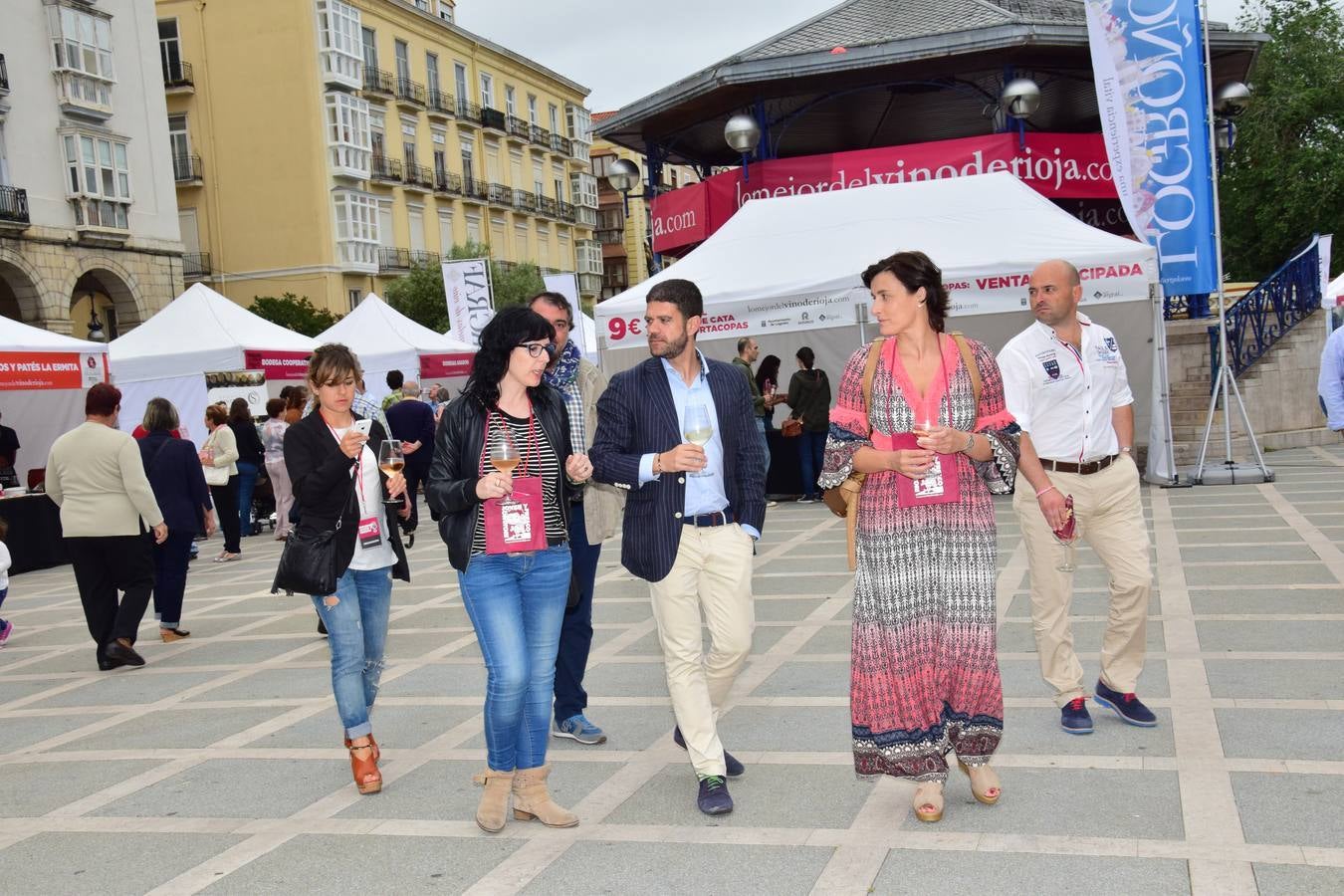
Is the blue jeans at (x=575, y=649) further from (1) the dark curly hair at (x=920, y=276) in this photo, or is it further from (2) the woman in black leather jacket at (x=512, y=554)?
(1) the dark curly hair at (x=920, y=276)

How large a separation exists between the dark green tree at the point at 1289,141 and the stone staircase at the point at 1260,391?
1952 cm

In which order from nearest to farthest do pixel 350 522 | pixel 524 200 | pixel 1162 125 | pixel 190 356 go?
pixel 350 522 → pixel 1162 125 → pixel 190 356 → pixel 524 200

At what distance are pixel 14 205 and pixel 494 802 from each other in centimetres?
3107

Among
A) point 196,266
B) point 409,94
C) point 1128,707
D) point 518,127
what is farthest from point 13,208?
point 518,127

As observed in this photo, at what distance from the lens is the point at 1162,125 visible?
13062mm

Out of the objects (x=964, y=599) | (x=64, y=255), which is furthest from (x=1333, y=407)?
(x=64, y=255)

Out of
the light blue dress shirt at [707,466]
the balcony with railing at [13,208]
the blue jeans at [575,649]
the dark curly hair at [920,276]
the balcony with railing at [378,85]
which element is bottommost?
the blue jeans at [575,649]

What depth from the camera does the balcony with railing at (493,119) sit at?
186 ft

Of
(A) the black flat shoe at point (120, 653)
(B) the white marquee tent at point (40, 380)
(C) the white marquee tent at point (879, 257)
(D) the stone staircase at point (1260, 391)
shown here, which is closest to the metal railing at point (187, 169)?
(B) the white marquee tent at point (40, 380)

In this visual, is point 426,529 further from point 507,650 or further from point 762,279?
point 507,650

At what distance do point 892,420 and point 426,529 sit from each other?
1240 centimetres

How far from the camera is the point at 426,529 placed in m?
16.1

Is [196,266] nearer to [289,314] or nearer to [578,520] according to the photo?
[289,314]

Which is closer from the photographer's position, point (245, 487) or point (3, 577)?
point (3, 577)
